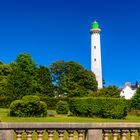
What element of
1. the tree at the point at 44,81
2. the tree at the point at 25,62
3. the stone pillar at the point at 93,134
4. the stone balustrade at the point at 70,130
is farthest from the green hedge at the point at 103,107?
the tree at the point at 44,81

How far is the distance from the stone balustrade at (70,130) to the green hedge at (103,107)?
97.3 feet

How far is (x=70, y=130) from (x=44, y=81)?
74.9 m

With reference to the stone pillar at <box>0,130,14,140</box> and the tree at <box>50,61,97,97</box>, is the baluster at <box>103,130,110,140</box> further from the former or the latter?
the tree at <box>50,61,97,97</box>

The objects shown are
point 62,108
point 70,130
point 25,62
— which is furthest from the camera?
point 25,62

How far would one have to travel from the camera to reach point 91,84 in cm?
8981

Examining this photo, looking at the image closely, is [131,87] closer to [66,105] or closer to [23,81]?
[23,81]

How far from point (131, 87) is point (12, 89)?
88.3m

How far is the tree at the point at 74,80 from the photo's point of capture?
285ft

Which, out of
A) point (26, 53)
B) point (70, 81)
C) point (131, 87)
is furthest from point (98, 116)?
point (131, 87)

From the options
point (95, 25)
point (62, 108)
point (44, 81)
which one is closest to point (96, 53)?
point (95, 25)

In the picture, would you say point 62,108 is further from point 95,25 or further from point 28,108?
point 95,25

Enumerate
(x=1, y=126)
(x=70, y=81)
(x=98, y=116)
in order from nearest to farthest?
(x=1, y=126) → (x=98, y=116) → (x=70, y=81)

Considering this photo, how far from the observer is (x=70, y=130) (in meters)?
11.1

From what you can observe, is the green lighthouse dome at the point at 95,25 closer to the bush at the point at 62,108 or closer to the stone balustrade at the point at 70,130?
the bush at the point at 62,108
